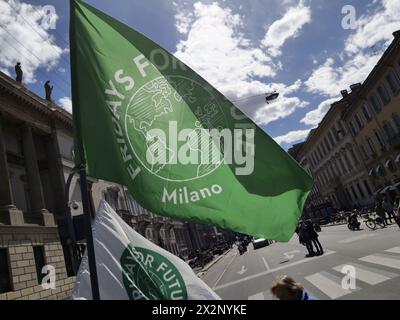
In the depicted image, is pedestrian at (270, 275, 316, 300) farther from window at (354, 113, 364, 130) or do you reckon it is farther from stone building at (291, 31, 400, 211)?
window at (354, 113, 364, 130)

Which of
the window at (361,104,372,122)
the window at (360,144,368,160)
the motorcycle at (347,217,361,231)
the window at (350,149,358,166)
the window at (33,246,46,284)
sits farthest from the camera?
the window at (350,149,358,166)

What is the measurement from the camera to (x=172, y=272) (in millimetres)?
2801

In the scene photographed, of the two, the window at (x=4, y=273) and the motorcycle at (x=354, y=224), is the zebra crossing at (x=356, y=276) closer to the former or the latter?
the motorcycle at (x=354, y=224)

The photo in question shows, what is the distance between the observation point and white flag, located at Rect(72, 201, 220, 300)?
275 cm

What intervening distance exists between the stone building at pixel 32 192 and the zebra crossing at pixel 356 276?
10.3 metres

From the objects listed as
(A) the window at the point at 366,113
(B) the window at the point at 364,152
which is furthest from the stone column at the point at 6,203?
(B) the window at the point at 364,152

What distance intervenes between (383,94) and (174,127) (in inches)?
1560

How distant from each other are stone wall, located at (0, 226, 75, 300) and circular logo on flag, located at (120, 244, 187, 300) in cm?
1838

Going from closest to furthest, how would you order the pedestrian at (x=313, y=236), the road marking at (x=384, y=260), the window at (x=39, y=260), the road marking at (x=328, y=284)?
the road marking at (x=328, y=284) → the road marking at (x=384, y=260) → the pedestrian at (x=313, y=236) → the window at (x=39, y=260)

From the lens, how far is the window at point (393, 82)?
112 ft

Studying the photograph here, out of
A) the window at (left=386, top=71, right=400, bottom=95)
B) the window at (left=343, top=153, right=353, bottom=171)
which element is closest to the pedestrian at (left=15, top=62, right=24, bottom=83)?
the window at (left=386, top=71, right=400, bottom=95)

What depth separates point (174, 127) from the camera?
3250 millimetres

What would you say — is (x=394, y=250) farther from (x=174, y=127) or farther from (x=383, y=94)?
(x=383, y=94)
